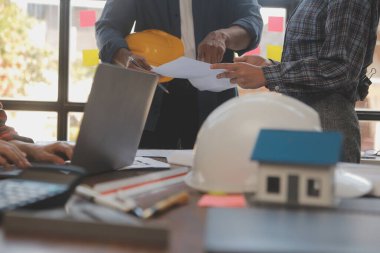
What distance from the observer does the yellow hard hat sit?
65.5 inches

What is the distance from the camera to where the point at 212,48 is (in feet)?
5.04

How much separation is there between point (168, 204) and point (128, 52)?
0.96 metres

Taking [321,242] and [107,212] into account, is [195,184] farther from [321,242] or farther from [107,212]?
[321,242]

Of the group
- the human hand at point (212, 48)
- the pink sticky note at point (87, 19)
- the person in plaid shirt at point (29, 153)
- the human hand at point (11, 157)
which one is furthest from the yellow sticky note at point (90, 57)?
the human hand at point (11, 157)

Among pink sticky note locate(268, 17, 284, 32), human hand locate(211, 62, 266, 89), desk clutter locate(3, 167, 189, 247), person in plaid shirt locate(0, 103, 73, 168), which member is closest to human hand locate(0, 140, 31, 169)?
person in plaid shirt locate(0, 103, 73, 168)

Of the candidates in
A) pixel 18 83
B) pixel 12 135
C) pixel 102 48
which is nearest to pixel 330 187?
pixel 12 135

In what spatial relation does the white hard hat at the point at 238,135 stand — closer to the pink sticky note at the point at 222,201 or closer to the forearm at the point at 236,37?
the pink sticky note at the point at 222,201

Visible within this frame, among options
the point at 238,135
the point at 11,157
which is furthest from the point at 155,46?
the point at 238,135

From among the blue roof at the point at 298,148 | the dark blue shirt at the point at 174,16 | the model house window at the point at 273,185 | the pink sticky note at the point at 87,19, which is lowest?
the model house window at the point at 273,185

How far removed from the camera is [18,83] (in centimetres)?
311

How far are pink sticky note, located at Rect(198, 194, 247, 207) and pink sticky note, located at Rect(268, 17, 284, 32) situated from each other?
2459 mm

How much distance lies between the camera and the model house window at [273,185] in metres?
0.71

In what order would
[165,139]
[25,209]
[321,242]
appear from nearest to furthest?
[321,242]
[25,209]
[165,139]

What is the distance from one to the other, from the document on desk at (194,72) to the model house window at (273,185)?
1.96 feet
